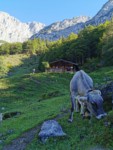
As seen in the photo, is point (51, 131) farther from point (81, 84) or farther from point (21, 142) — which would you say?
point (81, 84)

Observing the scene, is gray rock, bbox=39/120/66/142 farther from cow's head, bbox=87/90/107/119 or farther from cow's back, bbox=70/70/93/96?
cow's back, bbox=70/70/93/96

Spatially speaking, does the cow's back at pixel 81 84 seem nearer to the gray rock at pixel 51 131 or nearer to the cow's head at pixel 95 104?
the cow's head at pixel 95 104

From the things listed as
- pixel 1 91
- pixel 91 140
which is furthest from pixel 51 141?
pixel 1 91

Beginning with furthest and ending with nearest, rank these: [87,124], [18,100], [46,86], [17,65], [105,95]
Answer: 1. [17,65]
2. [46,86]
3. [18,100]
4. [105,95]
5. [87,124]

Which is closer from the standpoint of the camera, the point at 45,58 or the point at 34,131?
the point at 34,131

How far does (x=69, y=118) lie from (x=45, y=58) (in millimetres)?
123550

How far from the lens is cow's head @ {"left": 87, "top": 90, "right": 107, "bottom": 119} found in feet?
55.6

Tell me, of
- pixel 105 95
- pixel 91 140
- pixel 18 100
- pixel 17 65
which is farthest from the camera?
pixel 17 65

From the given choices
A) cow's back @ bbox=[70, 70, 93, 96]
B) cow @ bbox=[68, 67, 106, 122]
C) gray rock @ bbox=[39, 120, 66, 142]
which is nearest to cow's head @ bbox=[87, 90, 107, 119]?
cow @ bbox=[68, 67, 106, 122]

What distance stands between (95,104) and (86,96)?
1.02 meters

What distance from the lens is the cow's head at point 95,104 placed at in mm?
16953

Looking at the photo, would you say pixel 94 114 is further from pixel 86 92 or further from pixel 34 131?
pixel 34 131

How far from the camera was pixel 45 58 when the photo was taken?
143875mm

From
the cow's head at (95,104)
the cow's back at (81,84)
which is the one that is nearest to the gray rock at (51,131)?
the cow's head at (95,104)
